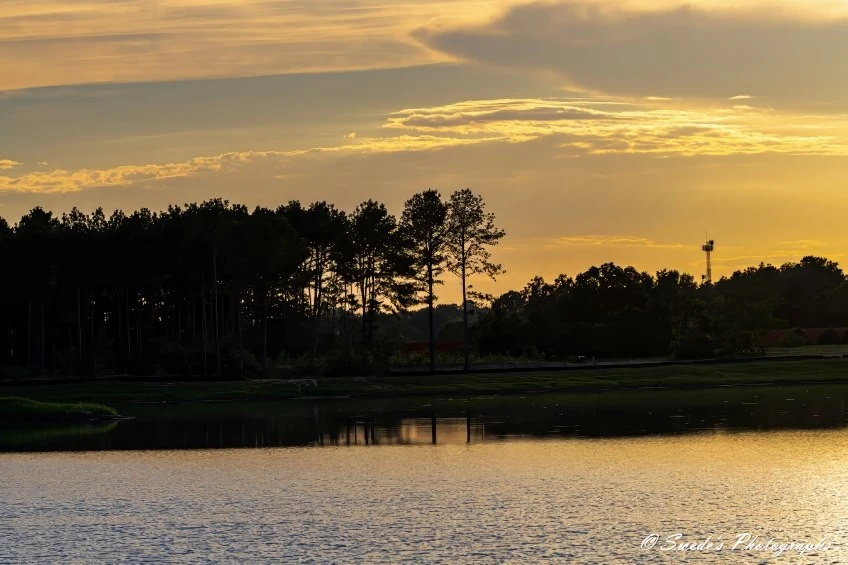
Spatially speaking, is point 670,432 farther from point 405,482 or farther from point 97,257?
point 97,257

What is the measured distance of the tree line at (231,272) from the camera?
97.2 metres

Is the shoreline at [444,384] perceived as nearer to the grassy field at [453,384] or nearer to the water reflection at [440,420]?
the grassy field at [453,384]

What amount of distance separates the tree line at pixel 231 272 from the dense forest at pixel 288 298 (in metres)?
0.17

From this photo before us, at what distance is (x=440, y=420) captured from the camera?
58.3m

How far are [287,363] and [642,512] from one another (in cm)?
7900

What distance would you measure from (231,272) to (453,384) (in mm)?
24417

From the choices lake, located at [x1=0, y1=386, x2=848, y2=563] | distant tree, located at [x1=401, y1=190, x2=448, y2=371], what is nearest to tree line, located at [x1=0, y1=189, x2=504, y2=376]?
distant tree, located at [x1=401, y1=190, x2=448, y2=371]

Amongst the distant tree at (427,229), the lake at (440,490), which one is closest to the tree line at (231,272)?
the distant tree at (427,229)

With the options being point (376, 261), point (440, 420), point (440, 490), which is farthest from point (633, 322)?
A: point (440, 490)

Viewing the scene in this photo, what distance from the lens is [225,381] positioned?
86125 mm

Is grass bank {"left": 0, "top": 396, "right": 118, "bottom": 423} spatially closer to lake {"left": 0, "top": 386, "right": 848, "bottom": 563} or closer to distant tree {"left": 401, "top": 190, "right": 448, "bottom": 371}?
lake {"left": 0, "top": 386, "right": 848, "bottom": 563}

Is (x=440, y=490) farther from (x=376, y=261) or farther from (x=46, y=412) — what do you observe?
(x=376, y=261)

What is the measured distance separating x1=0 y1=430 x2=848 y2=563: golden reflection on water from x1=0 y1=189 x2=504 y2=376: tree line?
52.5 metres

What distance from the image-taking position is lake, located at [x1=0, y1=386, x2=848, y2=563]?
24172mm
